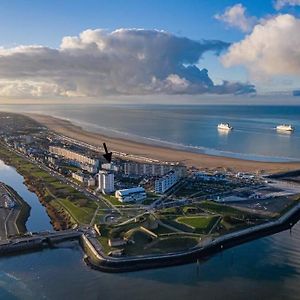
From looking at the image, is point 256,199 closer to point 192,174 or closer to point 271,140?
point 192,174

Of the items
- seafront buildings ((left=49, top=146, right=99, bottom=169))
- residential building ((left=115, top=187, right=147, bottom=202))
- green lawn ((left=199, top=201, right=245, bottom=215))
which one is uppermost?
seafront buildings ((left=49, top=146, right=99, bottom=169))

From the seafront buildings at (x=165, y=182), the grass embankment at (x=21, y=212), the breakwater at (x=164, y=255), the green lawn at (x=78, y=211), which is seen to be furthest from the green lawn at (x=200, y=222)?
the grass embankment at (x=21, y=212)

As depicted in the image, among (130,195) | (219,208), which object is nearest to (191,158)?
(130,195)

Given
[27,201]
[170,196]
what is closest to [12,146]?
[27,201]

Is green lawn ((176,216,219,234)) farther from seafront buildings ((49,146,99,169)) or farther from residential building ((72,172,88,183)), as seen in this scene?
seafront buildings ((49,146,99,169))

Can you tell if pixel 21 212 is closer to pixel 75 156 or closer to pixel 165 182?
pixel 165 182

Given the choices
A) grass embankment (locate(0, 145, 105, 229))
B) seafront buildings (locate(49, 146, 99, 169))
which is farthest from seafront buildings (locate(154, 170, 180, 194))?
seafront buildings (locate(49, 146, 99, 169))

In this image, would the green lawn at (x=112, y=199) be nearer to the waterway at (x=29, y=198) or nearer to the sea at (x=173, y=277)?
the waterway at (x=29, y=198)
